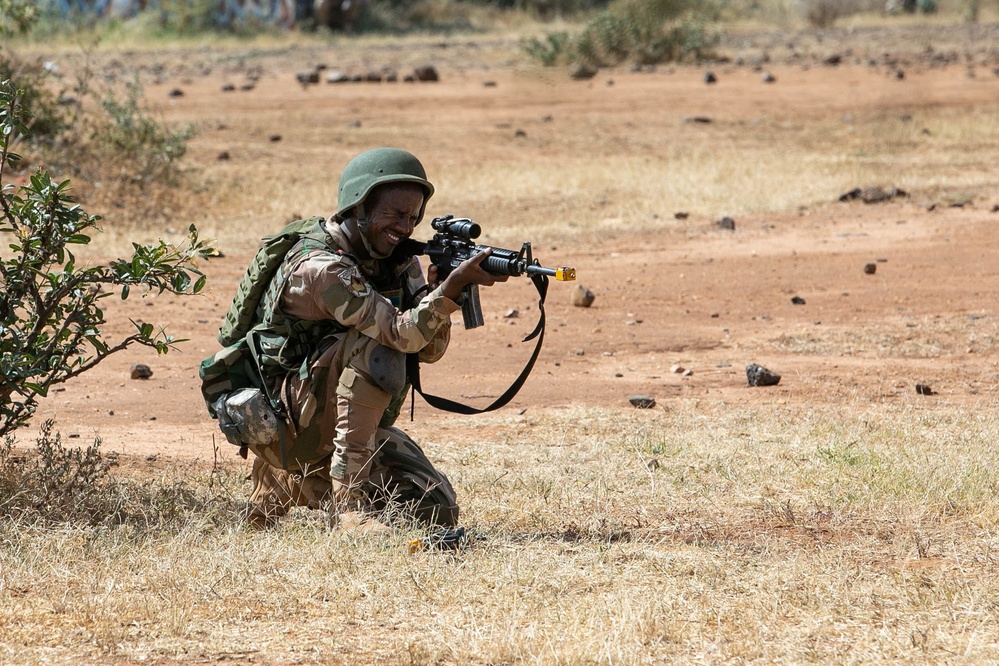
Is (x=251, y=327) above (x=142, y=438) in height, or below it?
above

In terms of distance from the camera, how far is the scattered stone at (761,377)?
6332 millimetres

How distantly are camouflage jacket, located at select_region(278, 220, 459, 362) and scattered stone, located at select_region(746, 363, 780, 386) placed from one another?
2757 mm

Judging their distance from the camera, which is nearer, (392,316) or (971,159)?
(392,316)

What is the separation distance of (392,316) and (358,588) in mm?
752

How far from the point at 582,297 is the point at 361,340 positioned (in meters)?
4.13

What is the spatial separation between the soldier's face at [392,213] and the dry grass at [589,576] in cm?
84

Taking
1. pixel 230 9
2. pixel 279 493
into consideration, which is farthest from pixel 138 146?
pixel 230 9

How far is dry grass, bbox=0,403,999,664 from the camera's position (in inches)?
125

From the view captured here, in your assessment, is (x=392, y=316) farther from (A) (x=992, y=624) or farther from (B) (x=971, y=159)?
(B) (x=971, y=159)

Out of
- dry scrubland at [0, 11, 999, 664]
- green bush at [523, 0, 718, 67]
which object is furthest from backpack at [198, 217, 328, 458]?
green bush at [523, 0, 718, 67]

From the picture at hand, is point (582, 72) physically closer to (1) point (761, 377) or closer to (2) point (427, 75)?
(2) point (427, 75)

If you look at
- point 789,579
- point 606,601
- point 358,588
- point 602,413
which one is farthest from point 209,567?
point 602,413

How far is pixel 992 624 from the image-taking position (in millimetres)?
3297

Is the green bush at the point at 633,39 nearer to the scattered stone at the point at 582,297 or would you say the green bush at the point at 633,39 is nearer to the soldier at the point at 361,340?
the scattered stone at the point at 582,297
